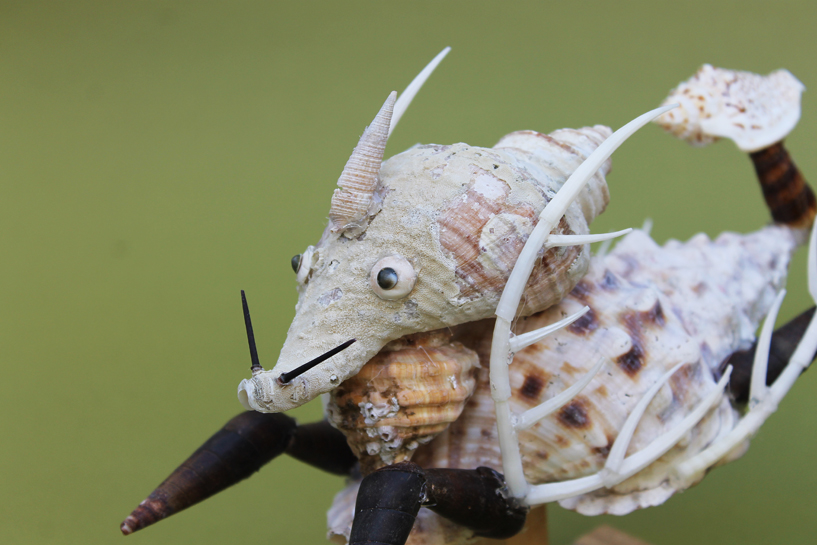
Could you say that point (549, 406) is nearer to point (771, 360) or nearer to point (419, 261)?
point (419, 261)

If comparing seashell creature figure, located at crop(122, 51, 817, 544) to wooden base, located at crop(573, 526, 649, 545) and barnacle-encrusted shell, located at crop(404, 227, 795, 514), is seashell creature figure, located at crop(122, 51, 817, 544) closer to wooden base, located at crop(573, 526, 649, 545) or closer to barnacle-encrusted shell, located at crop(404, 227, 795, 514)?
barnacle-encrusted shell, located at crop(404, 227, 795, 514)

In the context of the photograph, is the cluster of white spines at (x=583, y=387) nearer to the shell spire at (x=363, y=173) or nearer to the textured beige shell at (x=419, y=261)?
the textured beige shell at (x=419, y=261)

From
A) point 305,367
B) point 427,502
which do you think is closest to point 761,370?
point 427,502

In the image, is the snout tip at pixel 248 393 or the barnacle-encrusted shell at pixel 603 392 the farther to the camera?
the barnacle-encrusted shell at pixel 603 392

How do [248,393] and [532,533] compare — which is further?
[532,533]

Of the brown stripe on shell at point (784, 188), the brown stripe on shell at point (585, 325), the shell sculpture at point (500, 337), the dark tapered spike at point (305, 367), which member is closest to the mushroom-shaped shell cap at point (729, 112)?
the brown stripe on shell at point (784, 188)

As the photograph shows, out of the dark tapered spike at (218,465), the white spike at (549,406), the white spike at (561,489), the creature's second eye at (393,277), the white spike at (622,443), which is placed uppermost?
the creature's second eye at (393,277)

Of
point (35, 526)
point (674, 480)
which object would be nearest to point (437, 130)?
point (674, 480)

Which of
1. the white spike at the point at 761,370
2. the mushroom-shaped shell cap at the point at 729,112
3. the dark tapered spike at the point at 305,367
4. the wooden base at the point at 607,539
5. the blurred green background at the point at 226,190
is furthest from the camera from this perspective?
the blurred green background at the point at 226,190
